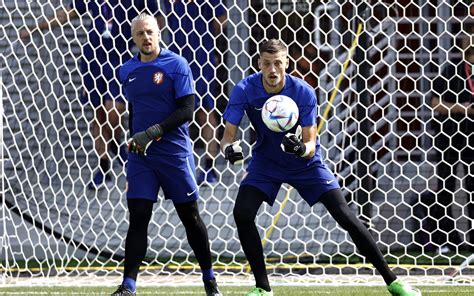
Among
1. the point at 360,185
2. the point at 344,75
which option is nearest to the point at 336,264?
the point at 360,185

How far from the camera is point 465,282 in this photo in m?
9.22

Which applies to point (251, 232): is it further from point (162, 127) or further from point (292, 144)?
point (162, 127)

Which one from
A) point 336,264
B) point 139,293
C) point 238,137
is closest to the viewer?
point 139,293

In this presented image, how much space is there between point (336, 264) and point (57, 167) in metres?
2.65

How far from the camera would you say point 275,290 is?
8672mm

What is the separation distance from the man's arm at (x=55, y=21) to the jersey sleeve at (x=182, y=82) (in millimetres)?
2812

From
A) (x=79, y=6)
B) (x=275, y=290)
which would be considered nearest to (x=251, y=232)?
(x=275, y=290)

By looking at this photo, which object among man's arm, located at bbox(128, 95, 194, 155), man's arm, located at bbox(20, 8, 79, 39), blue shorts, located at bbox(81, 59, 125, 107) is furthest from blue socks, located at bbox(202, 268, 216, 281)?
man's arm, located at bbox(20, 8, 79, 39)

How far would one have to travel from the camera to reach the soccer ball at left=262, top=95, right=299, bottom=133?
727 cm

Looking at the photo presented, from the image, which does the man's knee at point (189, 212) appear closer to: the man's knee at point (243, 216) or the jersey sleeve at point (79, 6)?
the man's knee at point (243, 216)

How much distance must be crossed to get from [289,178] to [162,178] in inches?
34.4

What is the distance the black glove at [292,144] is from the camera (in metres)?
7.03

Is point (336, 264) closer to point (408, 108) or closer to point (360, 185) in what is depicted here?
point (360, 185)

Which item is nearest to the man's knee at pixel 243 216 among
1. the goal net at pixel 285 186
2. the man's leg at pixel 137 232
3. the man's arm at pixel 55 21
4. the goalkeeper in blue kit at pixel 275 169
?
the goalkeeper in blue kit at pixel 275 169
